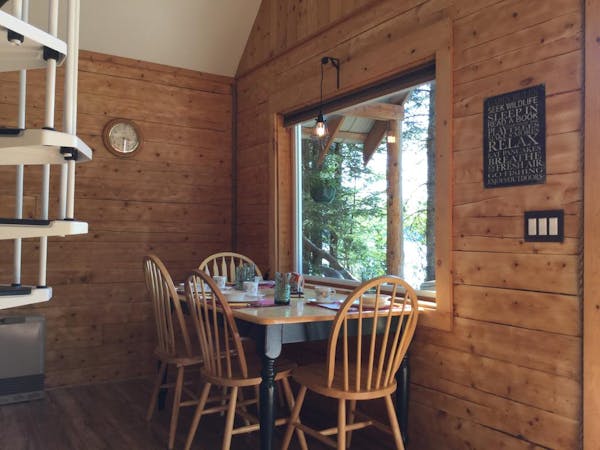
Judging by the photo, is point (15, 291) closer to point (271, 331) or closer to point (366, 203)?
point (271, 331)

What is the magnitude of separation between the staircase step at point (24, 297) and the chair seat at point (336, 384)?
44.3 inches

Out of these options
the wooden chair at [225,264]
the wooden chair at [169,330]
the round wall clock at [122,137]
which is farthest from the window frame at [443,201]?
the round wall clock at [122,137]

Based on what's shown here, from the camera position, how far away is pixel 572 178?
6.84 feet

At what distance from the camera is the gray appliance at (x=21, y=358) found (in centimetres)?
346

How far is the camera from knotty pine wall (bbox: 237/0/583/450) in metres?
2.10

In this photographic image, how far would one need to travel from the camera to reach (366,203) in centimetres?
336

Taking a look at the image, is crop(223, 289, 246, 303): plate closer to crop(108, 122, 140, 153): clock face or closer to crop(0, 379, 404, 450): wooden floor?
crop(0, 379, 404, 450): wooden floor

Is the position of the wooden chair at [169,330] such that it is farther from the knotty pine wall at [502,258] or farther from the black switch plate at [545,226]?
the black switch plate at [545,226]

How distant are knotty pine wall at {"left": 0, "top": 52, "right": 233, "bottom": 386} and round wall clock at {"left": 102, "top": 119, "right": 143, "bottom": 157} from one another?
0.15 ft

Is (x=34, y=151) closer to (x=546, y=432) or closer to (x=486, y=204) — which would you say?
(x=486, y=204)

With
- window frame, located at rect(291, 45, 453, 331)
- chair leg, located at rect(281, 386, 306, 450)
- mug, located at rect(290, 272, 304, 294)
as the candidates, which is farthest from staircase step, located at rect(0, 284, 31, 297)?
window frame, located at rect(291, 45, 453, 331)

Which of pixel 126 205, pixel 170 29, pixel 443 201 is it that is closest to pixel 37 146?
pixel 443 201

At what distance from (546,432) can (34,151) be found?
214 centimetres

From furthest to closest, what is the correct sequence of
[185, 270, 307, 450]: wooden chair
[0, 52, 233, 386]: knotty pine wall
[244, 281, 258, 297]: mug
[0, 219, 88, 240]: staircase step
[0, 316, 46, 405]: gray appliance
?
1. [0, 52, 233, 386]: knotty pine wall
2. [0, 316, 46, 405]: gray appliance
3. [244, 281, 258, 297]: mug
4. [185, 270, 307, 450]: wooden chair
5. [0, 219, 88, 240]: staircase step
